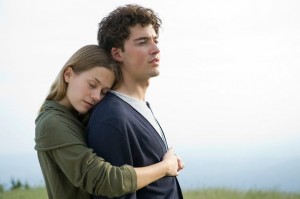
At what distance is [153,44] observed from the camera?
11.2 ft

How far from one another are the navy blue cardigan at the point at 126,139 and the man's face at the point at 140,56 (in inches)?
10.2

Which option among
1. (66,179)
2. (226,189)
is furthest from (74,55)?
(226,189)

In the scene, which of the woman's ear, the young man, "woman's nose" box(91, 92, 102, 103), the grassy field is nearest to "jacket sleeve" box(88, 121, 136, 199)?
the young man

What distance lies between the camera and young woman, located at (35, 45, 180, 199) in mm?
2812

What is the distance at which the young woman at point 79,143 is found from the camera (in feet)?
9.23

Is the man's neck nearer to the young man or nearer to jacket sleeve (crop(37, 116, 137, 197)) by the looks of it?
the young man

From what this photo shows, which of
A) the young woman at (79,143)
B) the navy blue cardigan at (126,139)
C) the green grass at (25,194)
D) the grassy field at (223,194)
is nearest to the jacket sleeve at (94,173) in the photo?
the young woman at (79,143)

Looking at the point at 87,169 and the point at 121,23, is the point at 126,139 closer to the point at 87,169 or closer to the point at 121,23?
the point at 87,169

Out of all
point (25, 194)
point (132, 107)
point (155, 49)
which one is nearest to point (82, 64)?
point (132, 107)

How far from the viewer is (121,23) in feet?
11.4

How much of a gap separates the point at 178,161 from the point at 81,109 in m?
0.79

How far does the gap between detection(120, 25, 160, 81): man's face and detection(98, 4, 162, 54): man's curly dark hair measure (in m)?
0.05

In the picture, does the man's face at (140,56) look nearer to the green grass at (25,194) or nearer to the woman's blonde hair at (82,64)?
the woman's blonde hair at (82,64)

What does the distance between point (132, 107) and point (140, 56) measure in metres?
0.38
